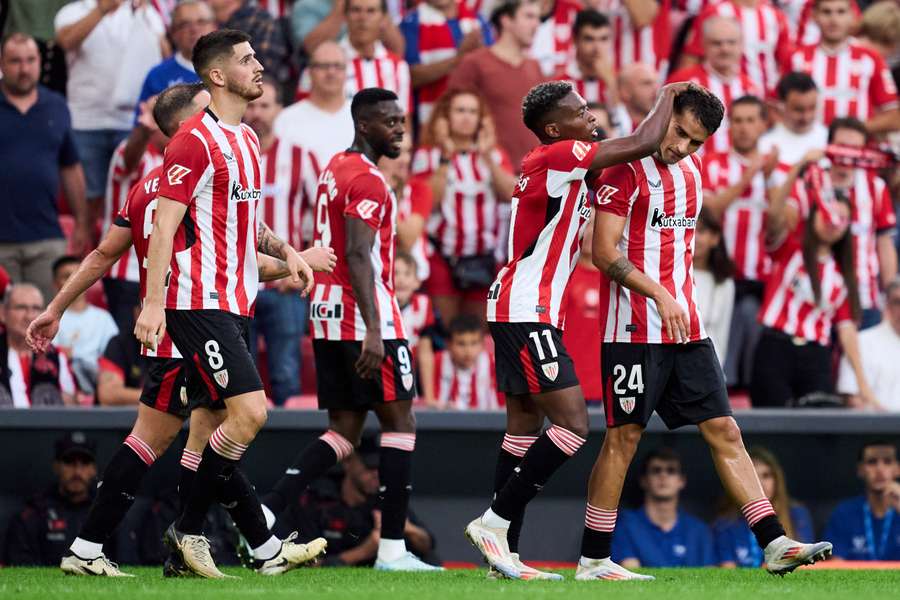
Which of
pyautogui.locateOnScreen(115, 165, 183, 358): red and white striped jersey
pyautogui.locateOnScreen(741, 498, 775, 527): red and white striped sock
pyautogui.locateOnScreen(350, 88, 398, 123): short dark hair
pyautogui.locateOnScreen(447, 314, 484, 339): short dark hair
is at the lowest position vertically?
pyautogui.locateOnScreen(741, 498, 775, 527): red and white striped sock

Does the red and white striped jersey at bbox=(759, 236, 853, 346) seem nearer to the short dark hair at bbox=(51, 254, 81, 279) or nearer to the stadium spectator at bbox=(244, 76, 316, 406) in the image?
the stadium spectator at bbox=(244, 76, 316, 406)

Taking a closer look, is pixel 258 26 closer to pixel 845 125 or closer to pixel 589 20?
pixel 589 20

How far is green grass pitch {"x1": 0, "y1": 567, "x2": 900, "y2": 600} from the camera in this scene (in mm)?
6914

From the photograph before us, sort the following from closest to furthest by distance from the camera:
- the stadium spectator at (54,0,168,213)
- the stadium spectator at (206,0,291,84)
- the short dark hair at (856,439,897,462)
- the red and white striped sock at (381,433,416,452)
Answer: the red and white striped sock at (381,433,416,452) < the short dark hair at (856,439,897,462) < the stadium spectator at (54,0,168,213) < the stadium spectator at (206,0,291,84)

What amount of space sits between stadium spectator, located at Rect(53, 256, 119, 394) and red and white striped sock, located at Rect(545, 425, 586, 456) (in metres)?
4.81

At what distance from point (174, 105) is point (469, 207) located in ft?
15.5

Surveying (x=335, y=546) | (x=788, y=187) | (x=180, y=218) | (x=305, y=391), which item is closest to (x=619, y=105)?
(x=788, y=187)

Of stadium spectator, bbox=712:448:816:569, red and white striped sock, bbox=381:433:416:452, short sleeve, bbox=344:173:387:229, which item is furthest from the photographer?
stadium spectator, bbox=712:448:816:569

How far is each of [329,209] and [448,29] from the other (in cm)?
527

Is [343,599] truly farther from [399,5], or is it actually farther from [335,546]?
[399,5]

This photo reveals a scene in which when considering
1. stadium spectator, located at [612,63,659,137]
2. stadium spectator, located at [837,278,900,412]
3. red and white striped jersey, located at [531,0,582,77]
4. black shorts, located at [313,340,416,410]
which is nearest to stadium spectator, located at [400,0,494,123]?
red and white striped jersey, located at [531,0,582,77]

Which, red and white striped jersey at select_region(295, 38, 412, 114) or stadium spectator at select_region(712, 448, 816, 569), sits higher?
red and white striped jersey at select_region(295, 38, 412, 114)

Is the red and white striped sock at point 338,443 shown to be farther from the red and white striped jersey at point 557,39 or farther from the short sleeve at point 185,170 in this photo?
the red and white striped jersey at point 557,39

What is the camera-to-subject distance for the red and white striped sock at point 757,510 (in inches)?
311
